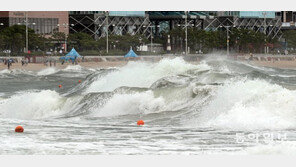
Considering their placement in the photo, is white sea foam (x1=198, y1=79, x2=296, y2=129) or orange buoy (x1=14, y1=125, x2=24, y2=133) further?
white sea foam (x1=198, y1=79, x2=296, y2=129)

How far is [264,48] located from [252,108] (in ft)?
304

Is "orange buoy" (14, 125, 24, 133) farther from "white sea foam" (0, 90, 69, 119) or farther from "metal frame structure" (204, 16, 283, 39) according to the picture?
"metal frame structure" (204, 16, 283, 39)

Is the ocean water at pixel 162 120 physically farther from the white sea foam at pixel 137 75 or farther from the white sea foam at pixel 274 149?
the white sea foam at pixel 137 75

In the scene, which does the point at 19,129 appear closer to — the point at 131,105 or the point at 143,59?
the point at 131,105

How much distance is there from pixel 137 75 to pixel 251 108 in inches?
617

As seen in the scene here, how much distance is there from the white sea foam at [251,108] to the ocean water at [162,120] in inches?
1.2

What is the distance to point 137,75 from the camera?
35438 millimetres

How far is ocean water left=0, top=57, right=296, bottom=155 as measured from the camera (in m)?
15.7

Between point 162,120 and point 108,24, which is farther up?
point 108,24

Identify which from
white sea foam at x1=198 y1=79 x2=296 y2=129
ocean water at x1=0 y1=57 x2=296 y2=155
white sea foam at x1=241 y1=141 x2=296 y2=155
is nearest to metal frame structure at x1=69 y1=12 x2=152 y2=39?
ocean water at x1=0 y1=57 x2=296 y2=155

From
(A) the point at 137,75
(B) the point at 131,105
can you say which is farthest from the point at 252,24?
(B) the point at 131,105

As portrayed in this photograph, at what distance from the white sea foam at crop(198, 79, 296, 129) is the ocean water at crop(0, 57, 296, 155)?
30 mm

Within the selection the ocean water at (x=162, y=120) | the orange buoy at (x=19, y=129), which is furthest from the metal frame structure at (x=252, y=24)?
the orange buoy at (x=19, y=129)

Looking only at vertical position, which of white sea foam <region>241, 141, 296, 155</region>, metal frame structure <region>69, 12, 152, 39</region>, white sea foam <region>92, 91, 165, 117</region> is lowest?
white sea foam <region>241, 141, 296, 155</region>
